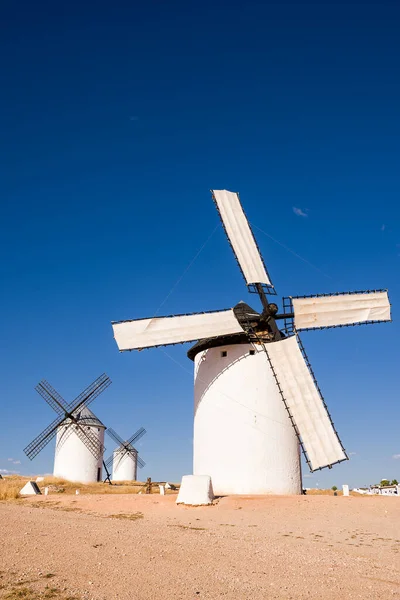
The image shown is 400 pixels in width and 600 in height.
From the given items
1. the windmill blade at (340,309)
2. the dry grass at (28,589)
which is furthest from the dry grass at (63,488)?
the dry grass at (28,589)

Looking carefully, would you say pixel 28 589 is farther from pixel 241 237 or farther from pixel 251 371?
pixel 241 237

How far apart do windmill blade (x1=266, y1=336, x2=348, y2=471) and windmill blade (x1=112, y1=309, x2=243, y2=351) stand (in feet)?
6.32

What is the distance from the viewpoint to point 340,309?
58.6 feet

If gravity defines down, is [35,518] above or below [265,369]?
below

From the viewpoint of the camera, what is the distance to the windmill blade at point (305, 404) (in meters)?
15.5

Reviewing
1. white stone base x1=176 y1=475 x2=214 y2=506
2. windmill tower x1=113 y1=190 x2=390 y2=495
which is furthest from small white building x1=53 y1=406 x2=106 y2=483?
white stone base x1=176 y1=475 x2=214 y2=506

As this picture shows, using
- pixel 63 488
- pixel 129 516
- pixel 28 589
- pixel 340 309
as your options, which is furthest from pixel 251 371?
pixel 63 488

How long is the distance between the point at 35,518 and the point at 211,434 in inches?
324

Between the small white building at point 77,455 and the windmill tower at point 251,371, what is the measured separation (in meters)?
20.9

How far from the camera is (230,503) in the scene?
1541 cm

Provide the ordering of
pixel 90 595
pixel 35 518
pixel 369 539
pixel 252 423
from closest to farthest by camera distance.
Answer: pixel 90 595 < pixel 369 539 < pixel 35 518 < pixel 252 423

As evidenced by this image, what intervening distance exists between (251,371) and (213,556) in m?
10.8

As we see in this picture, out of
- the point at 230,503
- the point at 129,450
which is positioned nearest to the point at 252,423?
the point at 230,503

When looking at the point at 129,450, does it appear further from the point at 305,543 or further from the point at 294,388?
the point at 305,543
